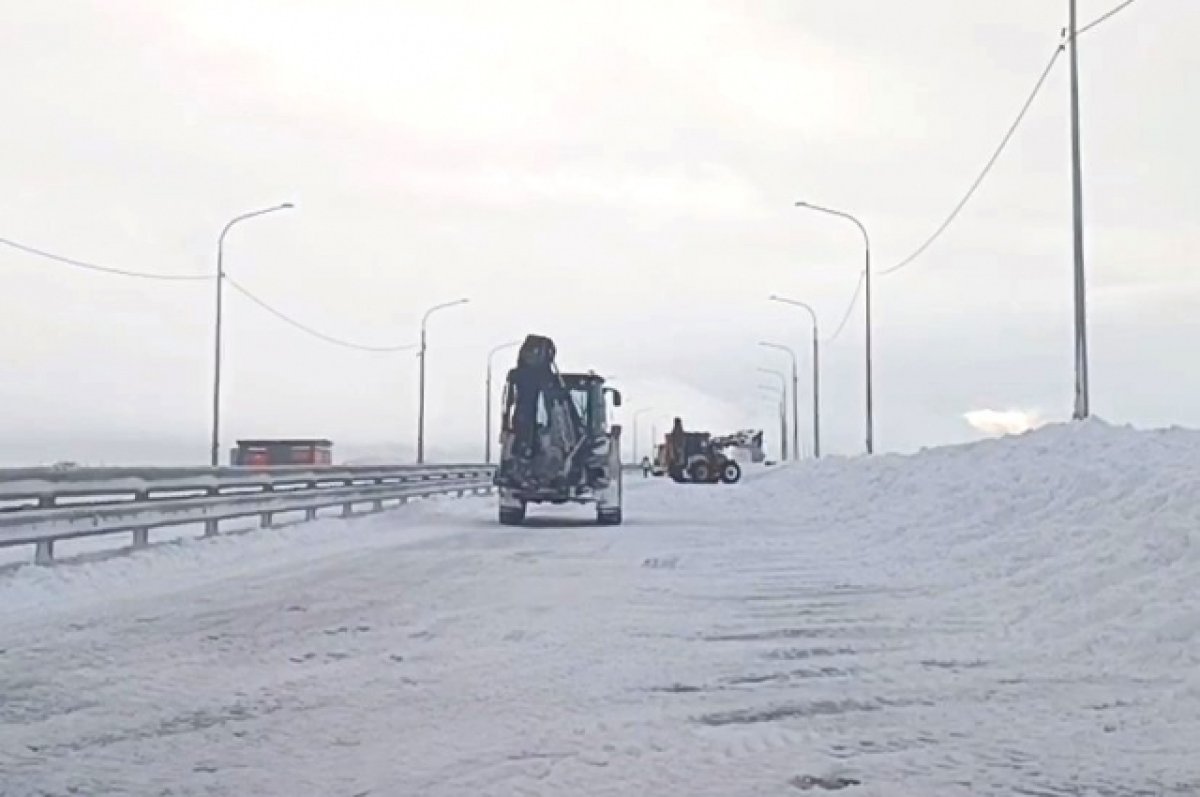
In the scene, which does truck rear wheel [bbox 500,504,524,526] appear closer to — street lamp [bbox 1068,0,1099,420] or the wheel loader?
street lamp [bbox 1068,0,1099,420]

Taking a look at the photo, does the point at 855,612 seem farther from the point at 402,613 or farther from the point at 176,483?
the point at 176,483

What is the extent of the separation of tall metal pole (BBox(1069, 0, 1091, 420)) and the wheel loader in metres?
43.4

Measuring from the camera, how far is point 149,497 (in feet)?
70.8

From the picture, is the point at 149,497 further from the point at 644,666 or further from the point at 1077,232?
the point at 1077,232

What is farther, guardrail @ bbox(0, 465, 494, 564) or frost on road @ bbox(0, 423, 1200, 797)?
guardrail @ bbox(0, 465, 494, 564)

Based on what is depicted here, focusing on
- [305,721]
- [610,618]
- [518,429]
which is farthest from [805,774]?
[518,429]

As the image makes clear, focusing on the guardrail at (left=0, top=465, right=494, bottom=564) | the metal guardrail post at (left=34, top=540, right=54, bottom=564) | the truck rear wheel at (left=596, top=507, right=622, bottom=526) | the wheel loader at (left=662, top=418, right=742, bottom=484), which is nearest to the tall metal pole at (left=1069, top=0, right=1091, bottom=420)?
the truck rear wheel at (left=596, top=507, right=622, bottom=526)

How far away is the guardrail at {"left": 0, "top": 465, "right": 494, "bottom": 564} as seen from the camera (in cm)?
1775

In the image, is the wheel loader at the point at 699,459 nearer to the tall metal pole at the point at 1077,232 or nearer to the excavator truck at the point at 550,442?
the excavator truck at the point at 550,442

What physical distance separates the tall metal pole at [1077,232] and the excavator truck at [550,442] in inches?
417

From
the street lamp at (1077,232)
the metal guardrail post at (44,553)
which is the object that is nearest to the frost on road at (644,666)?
the metal guardrail post at (44,553)

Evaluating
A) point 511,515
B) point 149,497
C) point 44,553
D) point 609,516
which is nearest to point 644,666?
point 44,553

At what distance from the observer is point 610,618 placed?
1380 cm

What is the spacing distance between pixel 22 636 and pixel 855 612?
24.8 ft
